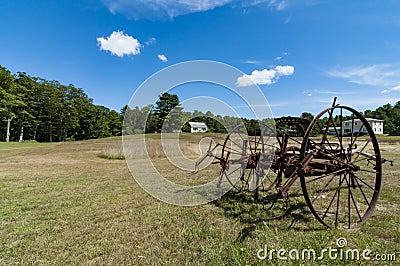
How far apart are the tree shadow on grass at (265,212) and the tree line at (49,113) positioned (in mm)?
42435

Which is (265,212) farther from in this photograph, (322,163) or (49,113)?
(49,113)

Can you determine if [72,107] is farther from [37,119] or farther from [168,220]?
[168,220]

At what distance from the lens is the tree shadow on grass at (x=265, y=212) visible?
13.0 feet

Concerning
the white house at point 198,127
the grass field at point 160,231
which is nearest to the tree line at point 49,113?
the white house at point 198,127

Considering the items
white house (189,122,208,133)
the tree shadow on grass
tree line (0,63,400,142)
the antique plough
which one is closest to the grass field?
the tree shadow on grass

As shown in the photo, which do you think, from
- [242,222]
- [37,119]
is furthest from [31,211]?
[37,119]

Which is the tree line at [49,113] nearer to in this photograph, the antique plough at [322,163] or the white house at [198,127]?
the white house at [198,127]

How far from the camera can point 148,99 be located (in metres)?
5.23

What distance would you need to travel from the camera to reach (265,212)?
466 centimetres

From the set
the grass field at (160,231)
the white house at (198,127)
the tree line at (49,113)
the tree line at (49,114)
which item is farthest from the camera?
Answer: the tree line at (49,113)

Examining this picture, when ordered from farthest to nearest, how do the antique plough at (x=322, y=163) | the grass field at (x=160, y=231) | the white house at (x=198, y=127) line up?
the white house at (x=198, y=127) → the antique plough at (x=322, y=163) → the grass field at (x=160, y=231)

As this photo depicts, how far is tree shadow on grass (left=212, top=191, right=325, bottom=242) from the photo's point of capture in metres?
3.95

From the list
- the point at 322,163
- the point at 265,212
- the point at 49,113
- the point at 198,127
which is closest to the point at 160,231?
the point at 265,212

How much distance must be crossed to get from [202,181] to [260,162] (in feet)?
11.6
